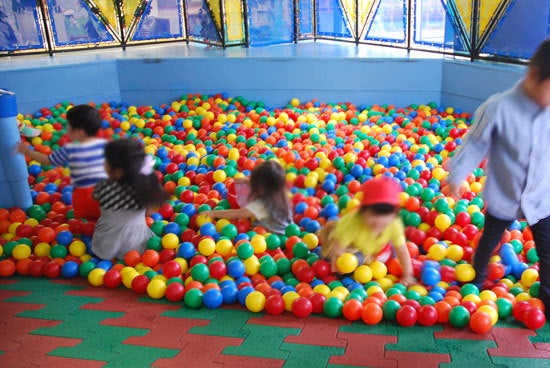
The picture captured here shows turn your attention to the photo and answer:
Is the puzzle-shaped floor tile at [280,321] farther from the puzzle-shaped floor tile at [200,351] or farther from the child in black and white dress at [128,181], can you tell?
the child in black and white dress at [128,181]

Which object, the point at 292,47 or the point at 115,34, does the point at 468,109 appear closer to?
the point at 292,47

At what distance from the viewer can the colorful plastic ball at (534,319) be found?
6.05ft

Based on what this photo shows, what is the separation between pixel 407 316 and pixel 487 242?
1.33 feet

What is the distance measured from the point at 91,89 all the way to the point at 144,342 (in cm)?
366

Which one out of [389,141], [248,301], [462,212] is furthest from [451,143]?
[248,301]

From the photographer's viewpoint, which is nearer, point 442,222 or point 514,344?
point 514,344

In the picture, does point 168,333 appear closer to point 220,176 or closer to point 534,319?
point 220,176

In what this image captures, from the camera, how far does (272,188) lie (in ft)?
2.18

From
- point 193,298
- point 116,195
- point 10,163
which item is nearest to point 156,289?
point 193,298

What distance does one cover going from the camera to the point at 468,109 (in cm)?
432

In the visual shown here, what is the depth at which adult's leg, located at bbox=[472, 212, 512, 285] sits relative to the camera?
6.11ft

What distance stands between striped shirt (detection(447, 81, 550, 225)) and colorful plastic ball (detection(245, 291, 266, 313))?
829 millimetres

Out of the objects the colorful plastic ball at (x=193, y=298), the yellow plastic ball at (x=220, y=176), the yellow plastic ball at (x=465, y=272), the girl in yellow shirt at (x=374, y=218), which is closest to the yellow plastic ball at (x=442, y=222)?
the yellow plastic ball at (x=465, y=272)

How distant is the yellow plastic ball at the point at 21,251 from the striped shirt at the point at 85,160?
6.15 feet
